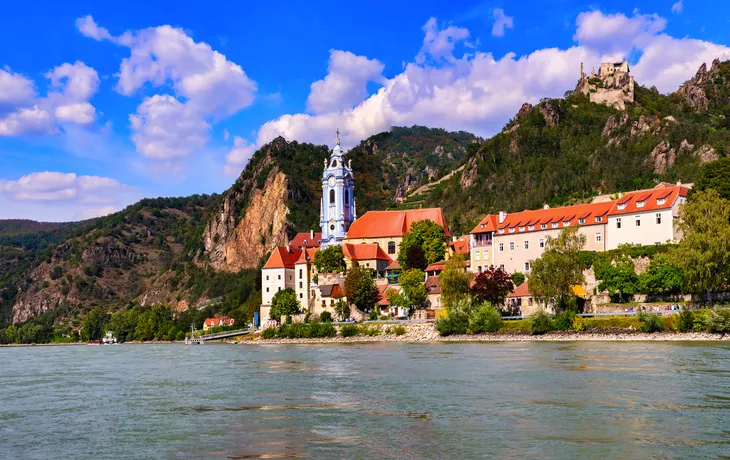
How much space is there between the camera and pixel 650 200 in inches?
2904

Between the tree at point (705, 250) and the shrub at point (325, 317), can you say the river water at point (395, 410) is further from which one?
the shrub at point (325, 317)

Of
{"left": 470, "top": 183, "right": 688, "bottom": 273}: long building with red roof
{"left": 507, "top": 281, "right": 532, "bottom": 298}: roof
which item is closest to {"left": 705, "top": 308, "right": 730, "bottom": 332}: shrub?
{"left": 470, "top": 183, "right": 688, "bottom": 273}: long building with red roof

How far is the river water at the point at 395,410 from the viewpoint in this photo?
2158 cm

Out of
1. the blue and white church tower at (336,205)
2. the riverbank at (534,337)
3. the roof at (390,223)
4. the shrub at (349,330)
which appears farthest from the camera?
the blue and white church tower at (336,205)

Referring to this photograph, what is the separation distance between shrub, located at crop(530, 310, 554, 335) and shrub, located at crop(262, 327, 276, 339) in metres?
36.3


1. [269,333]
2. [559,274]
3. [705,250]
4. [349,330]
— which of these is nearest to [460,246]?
[349,330]

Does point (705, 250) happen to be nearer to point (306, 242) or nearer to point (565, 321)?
point (565, 321)

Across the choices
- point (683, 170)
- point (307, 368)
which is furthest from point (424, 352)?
point (683, 170)

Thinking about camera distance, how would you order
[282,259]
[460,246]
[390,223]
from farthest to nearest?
1. [390,223]
2. [282,259]
3. [460,246]

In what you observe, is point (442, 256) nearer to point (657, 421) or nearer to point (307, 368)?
point (307, 368)

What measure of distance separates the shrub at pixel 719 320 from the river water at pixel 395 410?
8414 millimetres

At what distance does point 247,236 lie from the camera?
187875 mm

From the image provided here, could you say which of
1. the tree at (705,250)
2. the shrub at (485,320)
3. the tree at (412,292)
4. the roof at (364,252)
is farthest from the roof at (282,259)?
the tree at (705,250)

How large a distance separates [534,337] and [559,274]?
5.76m
